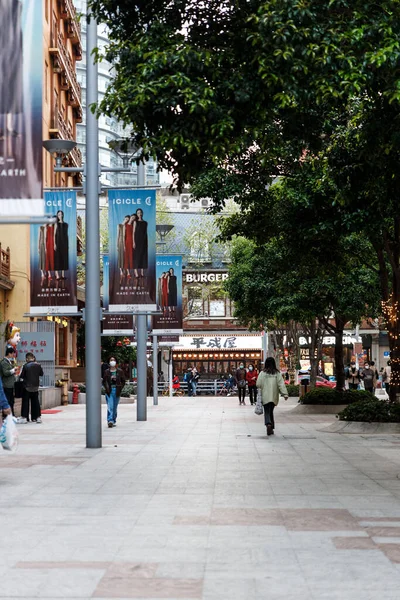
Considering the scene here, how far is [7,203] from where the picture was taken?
8258 mm

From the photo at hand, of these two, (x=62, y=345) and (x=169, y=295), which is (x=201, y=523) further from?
(x=62, y=345)

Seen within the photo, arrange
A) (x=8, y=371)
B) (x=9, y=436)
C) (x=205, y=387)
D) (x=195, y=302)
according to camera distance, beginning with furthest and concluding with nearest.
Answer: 1. (x=195, y=302)
2. (x=205, y=387)
3. (x=8, y=371)
4. (x=9, y=436)

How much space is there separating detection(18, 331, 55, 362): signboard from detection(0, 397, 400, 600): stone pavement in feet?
49.8

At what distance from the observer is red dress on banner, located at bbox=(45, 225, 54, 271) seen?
1899 cm

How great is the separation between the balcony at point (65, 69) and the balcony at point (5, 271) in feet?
32.9

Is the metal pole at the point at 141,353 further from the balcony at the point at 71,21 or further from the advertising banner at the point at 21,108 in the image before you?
the balcony at the point at 71,21

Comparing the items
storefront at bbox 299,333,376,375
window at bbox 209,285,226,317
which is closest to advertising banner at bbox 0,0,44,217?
window at bbox 209,285,226,317

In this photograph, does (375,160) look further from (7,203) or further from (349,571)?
(349,571)

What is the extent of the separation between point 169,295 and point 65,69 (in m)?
16.2

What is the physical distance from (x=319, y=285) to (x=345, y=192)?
645 inches

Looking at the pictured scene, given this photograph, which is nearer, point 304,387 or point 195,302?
point 304,387

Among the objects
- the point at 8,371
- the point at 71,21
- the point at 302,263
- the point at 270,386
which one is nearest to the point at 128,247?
the point at 270,386

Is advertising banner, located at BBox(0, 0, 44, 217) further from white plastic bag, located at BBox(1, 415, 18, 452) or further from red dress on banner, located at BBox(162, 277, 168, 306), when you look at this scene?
red dress on banner, located at BBox(162, 277, 168, 306)

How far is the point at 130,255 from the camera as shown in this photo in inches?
772
